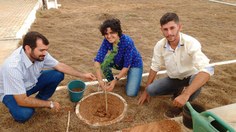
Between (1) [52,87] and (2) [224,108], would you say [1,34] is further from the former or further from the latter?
(2) [224,108]

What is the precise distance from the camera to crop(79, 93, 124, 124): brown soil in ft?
9.55

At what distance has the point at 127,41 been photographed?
11.0 ft

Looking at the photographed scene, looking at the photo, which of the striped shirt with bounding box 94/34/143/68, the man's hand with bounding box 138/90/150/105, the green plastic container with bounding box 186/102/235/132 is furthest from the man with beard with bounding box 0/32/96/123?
the green plastic container with bounding box 186/102/235/132

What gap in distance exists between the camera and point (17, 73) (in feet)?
8.21

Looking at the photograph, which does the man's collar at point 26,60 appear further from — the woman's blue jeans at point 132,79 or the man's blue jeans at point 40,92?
the woman's blue jeans at point 132,79

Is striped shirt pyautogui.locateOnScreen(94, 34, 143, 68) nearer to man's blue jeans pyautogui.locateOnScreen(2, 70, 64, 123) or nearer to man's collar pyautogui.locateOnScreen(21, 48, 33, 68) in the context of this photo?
man's blue jeans pyautogui.locateOnScreen(2, 70, 64, 123)

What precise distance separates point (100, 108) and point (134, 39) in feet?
10.1

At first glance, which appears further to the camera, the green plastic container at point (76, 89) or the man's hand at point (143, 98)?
the man's hand at point (143, 98)

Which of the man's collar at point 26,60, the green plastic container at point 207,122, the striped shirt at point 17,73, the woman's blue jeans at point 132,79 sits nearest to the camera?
the green plastic container at point 207,122

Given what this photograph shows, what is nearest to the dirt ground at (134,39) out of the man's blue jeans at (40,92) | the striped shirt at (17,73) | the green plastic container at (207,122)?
the man's blue jeans at (40,92)

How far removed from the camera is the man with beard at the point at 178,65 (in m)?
2.57

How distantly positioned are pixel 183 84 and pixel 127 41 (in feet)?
3.30

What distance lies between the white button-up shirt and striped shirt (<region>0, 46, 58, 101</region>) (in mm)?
1582

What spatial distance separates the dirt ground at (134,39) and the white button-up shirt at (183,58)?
567 millimetres
